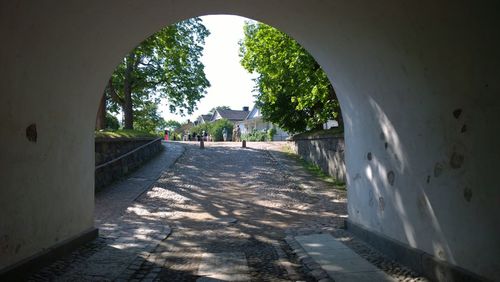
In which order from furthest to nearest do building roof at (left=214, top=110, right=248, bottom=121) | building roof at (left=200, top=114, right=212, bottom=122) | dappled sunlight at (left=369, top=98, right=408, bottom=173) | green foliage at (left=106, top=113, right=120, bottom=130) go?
1. building roof at (left=200, top=114, right=212, bottom=122)
2. building roof at (left=214, top=110, right=248, bottom=121)
3. green foliage at (left=106, top=113, right=120, bottom=130)
4. dappled sunlight at (left=369, top=98, right=408, bottom=173)

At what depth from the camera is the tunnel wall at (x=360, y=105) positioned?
162 inches

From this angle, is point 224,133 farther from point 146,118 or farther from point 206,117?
point 206,117

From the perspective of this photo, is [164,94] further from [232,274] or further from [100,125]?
[232,274]

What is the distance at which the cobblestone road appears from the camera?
19.0 ft

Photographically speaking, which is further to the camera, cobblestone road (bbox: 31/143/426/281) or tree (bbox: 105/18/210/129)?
tree (bbox: 105/18/210/129)

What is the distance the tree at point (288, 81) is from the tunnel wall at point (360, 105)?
29.7 ft

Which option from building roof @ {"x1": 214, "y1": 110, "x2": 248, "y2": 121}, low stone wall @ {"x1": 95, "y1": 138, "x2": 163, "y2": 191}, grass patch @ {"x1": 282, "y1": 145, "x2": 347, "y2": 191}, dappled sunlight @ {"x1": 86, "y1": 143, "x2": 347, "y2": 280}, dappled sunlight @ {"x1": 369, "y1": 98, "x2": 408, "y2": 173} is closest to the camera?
dappled sunlight @ {"x1": 369, "y1": 98, "x2": 408, "y2": 173}

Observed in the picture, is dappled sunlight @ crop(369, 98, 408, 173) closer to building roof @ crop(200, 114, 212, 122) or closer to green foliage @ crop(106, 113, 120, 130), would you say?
green foliage @ crop(106, 113, 120, 130)

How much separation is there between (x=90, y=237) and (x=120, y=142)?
31.2 feet

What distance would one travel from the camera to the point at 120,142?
53.9ft

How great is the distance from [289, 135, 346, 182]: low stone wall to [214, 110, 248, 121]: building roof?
67312mm

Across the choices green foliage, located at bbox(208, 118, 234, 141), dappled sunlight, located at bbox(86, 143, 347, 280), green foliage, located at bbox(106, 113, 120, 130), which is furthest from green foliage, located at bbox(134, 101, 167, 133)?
dappled sunlight, located at bbox(86, 143, 347, 280)

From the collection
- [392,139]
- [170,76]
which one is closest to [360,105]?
[392,139]

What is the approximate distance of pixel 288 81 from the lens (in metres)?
19.2
